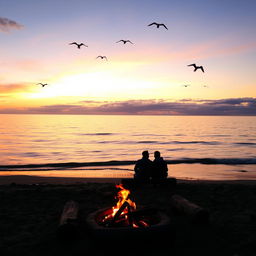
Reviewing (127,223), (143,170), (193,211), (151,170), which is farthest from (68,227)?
(151,170)

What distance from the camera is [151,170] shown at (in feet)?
47.4

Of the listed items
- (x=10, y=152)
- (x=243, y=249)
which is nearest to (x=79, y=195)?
(x=243, y=249)

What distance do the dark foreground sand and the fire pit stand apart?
25 centimetres

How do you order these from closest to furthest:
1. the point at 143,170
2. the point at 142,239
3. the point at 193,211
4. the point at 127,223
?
1. the point at 142,239
2. the point at 127,223
3. the point at 193,211
4. the point at 143,170

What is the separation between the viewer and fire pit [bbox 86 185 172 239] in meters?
6.93

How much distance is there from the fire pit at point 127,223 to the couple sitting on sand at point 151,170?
18.8ft

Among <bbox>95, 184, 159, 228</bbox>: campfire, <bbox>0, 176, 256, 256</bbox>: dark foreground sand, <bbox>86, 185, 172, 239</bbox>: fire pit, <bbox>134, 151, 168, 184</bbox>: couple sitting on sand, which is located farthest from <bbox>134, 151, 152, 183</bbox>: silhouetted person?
<bbox>95, 184, 159, 228</bbox>: campfire

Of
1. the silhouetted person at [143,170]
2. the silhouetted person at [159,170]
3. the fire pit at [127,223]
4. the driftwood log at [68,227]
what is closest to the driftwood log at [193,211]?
the fire pit at [127,223]

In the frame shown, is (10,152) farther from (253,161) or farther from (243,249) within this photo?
(243,249)

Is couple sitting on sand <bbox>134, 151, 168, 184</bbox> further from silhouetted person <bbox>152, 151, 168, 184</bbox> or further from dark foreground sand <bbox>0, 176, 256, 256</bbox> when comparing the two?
dark foreground sand <bbox>0, 176, 256, 256</bbox>

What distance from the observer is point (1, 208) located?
1141cm

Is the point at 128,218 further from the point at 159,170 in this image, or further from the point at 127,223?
the point at 159,170

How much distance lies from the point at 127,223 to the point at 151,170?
277 inches

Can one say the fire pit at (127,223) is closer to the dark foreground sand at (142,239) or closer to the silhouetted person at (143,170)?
the dark foreground sand at (142,239)
